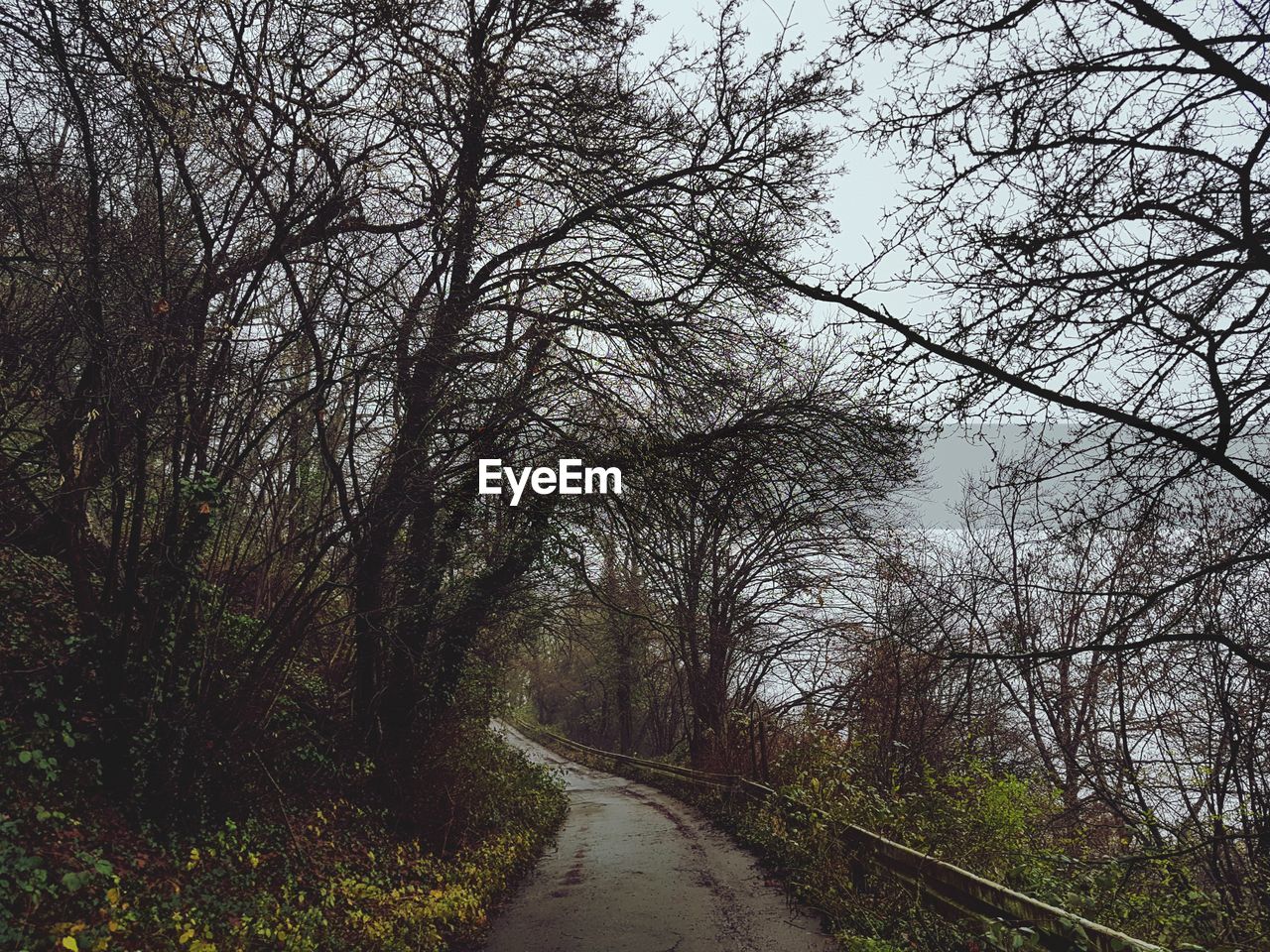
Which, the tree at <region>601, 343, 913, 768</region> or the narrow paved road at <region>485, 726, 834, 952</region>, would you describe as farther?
the tree at <region>601, 343, 913, 768</region>

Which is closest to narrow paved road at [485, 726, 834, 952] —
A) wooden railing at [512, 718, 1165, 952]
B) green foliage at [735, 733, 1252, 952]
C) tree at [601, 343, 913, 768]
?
green foliage at [735, 733, 1252, 952]

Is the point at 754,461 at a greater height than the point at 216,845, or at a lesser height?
greater

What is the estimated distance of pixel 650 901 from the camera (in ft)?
28.7

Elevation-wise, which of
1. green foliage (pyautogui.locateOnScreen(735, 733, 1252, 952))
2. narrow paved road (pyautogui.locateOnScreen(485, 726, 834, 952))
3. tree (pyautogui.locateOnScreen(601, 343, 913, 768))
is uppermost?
tree (pyautogui.locateOnScreen(601, 343, 913, 768))

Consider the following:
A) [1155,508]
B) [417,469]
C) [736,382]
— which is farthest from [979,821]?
[417,469]

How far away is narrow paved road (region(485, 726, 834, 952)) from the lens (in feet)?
24.0

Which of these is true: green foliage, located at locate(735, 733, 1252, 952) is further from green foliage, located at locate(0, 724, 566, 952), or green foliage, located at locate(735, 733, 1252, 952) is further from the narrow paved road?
green foliage, located at locate(0, 724, 566, 952)

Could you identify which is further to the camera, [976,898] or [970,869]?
[970,869]

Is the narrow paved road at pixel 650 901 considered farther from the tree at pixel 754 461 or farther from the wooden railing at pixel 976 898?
the tree at pixel 754 461

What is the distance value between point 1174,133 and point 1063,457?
1798mm

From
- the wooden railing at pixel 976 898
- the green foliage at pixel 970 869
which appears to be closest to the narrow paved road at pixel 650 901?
the green foliage at pixel 970 869

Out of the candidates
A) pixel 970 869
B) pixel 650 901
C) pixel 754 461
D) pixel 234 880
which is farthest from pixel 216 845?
pixel 970 869

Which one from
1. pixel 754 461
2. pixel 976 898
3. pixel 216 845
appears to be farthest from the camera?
pixel 754 461

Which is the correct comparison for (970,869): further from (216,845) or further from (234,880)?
(216,845)
